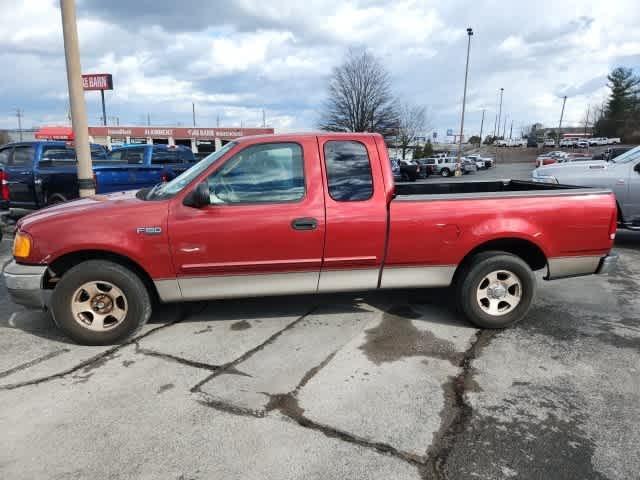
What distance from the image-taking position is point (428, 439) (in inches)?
101

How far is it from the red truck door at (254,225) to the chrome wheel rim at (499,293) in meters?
1.59

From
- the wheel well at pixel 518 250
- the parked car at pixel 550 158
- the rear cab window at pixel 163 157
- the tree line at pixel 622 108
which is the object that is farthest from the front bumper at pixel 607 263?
the tree line at pixel 622 108

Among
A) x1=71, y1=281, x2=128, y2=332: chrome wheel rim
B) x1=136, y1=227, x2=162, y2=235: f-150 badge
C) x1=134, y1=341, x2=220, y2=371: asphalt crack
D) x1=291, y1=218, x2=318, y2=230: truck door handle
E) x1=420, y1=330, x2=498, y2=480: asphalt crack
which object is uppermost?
x1=291, y1=218, x2=318, y2=230: truck door handle

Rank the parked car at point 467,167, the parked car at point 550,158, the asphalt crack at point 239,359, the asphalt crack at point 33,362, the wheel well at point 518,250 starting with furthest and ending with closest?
the parked car at point 467,167 → the parked car at point 550,158 → the wheel well at point 518,250 → the asphalt crack at point 33,362 → the asphalt crack at point 239,359

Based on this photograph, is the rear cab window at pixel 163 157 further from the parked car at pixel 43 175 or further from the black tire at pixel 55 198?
the black tire at pixel 55 198

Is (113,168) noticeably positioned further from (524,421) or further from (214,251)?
(524,421)

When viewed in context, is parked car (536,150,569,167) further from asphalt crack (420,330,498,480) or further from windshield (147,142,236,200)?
windshield (147,142,236,200)

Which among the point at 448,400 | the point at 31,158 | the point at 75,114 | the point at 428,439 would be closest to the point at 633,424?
the point at 448,400

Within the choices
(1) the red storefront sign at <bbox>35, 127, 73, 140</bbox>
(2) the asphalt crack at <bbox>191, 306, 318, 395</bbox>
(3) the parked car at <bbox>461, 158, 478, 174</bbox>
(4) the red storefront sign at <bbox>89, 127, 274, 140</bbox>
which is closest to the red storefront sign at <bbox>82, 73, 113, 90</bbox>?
(1) the red storefront sign at <bbox>35, 127, 73, 140</bbox>

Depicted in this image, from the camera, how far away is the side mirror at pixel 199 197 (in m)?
3.56

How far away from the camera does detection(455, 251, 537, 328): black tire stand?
401 cm

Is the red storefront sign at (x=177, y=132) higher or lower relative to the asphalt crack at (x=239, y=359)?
higher

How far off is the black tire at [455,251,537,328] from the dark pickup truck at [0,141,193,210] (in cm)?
837

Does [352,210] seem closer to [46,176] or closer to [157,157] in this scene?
[46,176]
